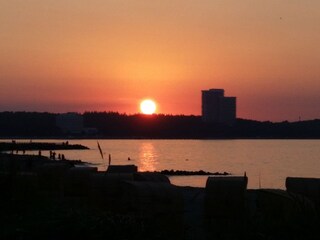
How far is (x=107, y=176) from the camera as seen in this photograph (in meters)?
20.7

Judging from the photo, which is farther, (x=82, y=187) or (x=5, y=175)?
(x=82, y=187)

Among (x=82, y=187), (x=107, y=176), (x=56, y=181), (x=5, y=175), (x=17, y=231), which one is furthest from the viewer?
(x=56, y=181)

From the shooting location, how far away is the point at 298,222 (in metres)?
14.0

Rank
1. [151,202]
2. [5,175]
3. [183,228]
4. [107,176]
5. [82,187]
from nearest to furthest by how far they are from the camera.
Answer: [183,228] < [151,202] < [5,175] < [107,176] < [82,187]

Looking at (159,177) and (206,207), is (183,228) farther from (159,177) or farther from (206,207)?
(159,177)

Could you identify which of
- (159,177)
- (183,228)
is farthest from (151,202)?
(159,177)

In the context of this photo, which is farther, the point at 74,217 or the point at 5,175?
the point at 5,175

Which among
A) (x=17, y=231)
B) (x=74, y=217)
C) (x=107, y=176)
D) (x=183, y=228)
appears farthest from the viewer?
(x=107, y=176)

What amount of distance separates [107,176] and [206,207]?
412cm

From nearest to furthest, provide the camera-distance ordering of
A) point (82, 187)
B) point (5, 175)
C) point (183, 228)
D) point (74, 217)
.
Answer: point (74, 217) < point (183, 228) < point (5, 175) < point (82, 187)

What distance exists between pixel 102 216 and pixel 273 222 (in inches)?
143

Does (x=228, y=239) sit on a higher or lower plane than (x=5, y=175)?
lower

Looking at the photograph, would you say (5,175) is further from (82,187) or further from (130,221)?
(82,187)

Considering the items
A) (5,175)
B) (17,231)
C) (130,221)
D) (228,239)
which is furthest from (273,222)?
(5,175)
